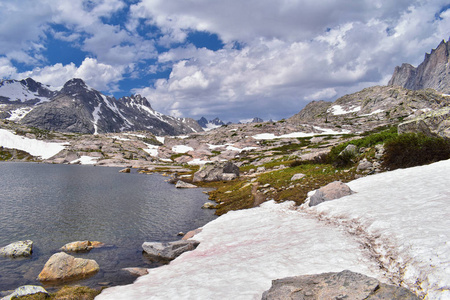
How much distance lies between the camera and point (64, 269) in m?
15.7

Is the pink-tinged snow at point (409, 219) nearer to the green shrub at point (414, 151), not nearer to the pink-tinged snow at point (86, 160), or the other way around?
the green shrub at point (414, 151)

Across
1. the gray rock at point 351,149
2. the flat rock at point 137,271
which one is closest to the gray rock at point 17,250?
the flat rock at point 137,271

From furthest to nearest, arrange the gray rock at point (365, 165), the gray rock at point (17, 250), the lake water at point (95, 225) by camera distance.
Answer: the gray rock at point (365, 165) < the gray rock at point (17, 250) < the lake water at point (95, 225)

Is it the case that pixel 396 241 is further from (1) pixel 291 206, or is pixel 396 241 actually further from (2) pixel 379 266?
(1) pixel 291 206

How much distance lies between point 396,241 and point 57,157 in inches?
8790

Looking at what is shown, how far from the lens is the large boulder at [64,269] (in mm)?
15375

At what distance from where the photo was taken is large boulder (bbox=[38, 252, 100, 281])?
1538 cm

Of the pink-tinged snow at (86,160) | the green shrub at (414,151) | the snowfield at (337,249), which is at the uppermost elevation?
the pink-tinged snow at (86,160)

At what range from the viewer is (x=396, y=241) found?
10.6 meters

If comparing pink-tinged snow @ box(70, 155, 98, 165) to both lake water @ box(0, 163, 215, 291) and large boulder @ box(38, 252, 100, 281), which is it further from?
large boulder @ box(38, 252, 100, 281)

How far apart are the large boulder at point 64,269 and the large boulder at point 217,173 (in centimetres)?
5943

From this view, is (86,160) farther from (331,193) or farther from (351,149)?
(331,193)

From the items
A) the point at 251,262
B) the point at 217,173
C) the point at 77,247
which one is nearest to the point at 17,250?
the point at 77,247

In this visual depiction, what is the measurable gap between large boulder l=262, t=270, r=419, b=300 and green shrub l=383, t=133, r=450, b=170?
22.6 meters
